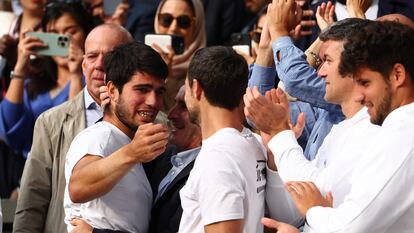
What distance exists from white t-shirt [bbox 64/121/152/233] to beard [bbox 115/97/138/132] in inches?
3.6

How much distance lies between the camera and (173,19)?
27.3 feet

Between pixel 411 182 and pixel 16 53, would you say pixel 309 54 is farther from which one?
pixel 16 53

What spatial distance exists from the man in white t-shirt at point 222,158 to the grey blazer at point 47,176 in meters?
1.69

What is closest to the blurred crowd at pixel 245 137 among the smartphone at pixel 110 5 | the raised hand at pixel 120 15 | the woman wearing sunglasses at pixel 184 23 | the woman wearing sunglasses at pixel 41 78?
the woman wearing sunglasses at pixel 184 23

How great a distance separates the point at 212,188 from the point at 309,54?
1.71 metres

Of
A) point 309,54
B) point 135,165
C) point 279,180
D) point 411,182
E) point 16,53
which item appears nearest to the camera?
point 411,182

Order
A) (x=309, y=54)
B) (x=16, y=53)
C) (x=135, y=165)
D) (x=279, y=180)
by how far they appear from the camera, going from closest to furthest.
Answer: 1. (x=279, y=180)
2. (x=135, y=165)
3. (x=309, y=54)
4. (x=16, y=53)

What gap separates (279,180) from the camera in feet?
15.9

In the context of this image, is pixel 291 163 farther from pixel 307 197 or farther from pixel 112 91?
pixel 112 91

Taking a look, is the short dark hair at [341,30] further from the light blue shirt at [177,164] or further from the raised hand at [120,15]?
the raised hand at [120,15]

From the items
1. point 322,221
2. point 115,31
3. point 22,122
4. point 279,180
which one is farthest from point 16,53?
point 322,221

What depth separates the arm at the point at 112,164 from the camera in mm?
4984

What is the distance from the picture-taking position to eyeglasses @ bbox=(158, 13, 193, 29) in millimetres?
8312

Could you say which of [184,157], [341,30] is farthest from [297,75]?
[184,157]
